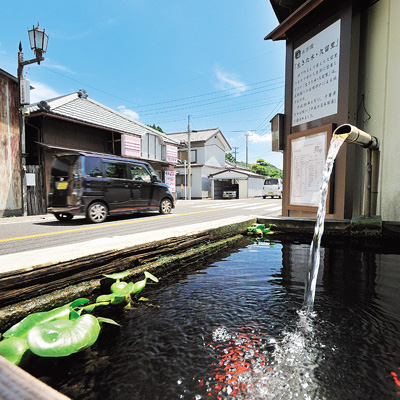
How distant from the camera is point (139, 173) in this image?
8086 mm

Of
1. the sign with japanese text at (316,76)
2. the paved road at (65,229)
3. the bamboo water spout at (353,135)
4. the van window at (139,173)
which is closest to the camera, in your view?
the bamboo water spout at (353,135)

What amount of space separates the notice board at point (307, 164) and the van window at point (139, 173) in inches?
181

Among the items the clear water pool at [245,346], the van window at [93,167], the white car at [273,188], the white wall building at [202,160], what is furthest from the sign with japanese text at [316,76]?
the white wall building at [202,160]

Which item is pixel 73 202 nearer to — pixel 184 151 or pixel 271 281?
pixel 271 281

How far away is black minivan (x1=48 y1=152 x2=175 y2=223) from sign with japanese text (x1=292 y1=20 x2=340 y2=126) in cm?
478

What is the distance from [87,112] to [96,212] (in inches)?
327

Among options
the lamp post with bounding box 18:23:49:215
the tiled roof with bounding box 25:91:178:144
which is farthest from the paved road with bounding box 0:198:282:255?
the tiled roof with bounding box 25:91:178:144

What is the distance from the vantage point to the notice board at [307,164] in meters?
4.61

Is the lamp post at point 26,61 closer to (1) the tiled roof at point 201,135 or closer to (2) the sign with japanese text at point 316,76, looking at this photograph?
(2) the sign with japanese text at point 316,76

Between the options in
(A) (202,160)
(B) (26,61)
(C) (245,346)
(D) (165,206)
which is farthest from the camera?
(A) (202,160)

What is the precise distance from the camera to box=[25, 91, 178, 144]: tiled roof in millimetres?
10578

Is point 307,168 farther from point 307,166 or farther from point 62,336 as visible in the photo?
point 62,336

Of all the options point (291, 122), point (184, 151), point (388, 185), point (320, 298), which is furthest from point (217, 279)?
point (184, 151)

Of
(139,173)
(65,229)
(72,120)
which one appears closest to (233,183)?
(72,120)
